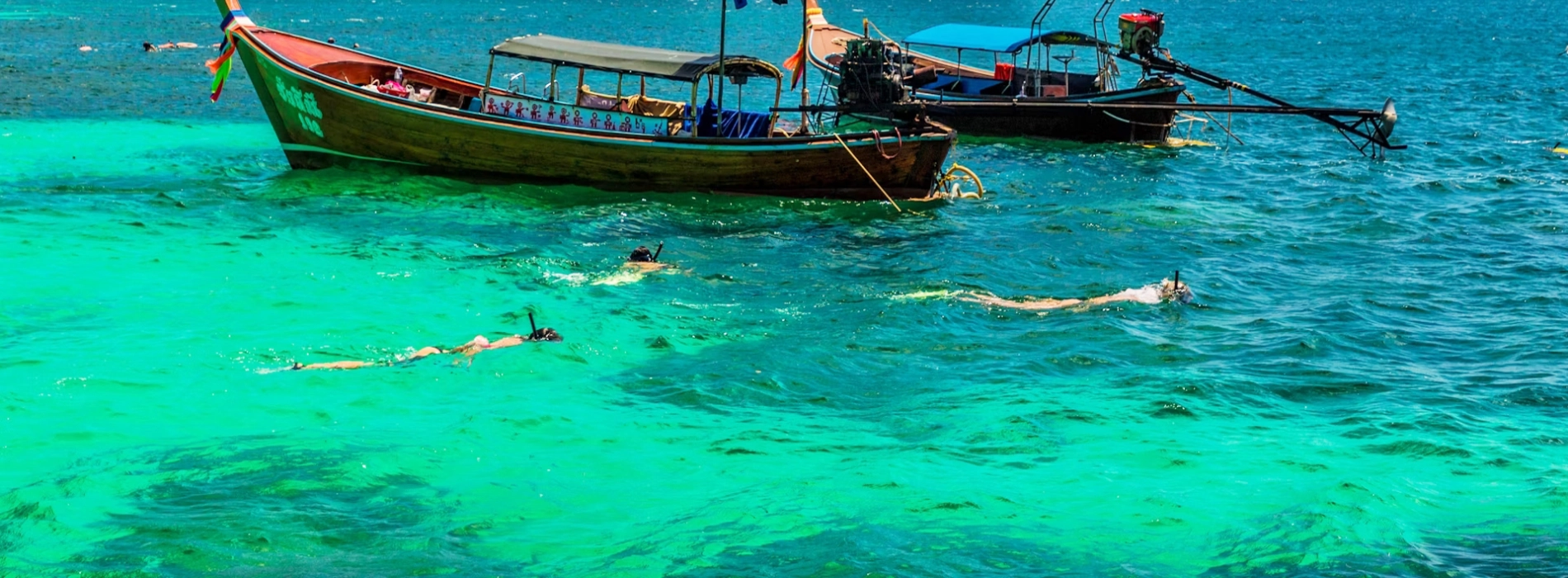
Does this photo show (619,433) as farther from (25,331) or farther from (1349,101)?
(1349,101)

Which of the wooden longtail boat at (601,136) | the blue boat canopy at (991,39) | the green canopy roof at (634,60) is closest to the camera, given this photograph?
the green canopy roof at (634,60)

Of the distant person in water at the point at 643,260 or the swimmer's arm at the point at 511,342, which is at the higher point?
the distant person in water at the point at 643,260

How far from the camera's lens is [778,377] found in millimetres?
14477

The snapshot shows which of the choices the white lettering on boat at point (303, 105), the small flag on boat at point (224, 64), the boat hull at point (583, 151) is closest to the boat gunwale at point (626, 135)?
the boat hull at point (583, 151)

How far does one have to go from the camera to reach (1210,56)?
58188 millimetres

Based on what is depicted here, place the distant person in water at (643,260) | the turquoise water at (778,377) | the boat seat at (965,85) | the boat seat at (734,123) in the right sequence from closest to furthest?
the turquoise water at (778,377)
the distant person in water at (643,260)
the boat seat at (734,123)
the boat seat at (965,85)

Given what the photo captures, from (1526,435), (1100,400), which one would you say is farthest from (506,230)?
(1526,435)

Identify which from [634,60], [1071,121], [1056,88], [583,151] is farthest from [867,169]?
[1056,88]

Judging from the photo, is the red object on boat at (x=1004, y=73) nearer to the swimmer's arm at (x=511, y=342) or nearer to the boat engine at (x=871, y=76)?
the boat engine at (x=871, y=76)

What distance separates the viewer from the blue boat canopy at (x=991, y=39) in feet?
101

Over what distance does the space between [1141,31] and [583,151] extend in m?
14.4

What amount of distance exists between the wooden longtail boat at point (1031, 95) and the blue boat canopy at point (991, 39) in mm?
20

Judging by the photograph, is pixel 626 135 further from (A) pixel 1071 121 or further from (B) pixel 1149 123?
(B) pixel 1149 123

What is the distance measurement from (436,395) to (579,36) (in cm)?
5248
